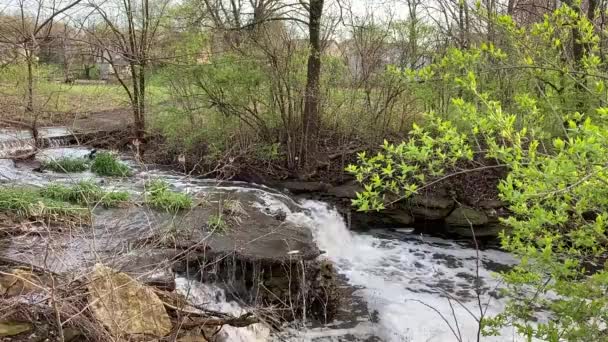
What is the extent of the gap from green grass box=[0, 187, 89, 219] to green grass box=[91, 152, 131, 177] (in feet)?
10.7

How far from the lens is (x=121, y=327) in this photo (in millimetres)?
3434

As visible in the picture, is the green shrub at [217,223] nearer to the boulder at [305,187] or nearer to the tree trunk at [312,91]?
the boulder at [305,187]

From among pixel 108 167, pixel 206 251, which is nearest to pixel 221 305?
pixel 206 251

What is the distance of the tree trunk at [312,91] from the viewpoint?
9.27m

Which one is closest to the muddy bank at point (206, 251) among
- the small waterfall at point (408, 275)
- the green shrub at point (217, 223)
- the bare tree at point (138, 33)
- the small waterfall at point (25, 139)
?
the green shrub at point (217, 223)

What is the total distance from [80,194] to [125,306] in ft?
11.9

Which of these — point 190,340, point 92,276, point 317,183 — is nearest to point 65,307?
point 92,276

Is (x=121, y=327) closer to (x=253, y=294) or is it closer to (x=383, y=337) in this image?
(x=253, y=294)

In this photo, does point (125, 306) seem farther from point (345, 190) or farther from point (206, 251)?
point (345, 190)

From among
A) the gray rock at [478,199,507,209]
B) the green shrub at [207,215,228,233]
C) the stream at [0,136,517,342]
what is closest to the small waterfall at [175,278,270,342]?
the stream at [0,136,517,342]

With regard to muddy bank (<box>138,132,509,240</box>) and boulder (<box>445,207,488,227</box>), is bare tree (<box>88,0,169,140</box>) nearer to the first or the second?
muddy bank (<box>138,132,509,240</box>)

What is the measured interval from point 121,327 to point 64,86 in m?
7.14

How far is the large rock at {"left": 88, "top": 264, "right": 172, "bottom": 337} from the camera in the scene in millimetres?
3434

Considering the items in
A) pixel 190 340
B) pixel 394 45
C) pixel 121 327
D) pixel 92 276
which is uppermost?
pixel 394 45
